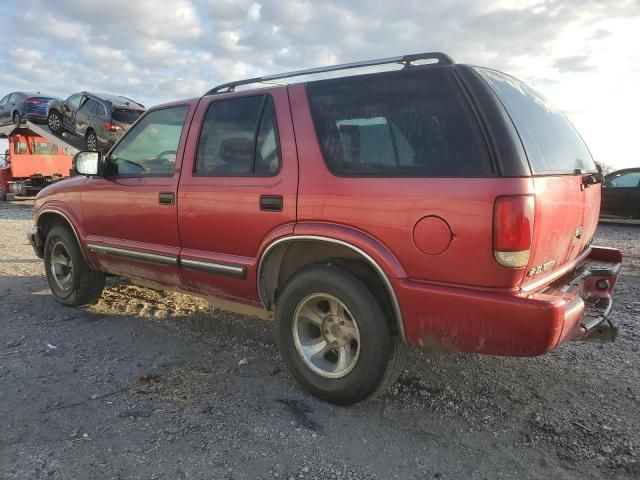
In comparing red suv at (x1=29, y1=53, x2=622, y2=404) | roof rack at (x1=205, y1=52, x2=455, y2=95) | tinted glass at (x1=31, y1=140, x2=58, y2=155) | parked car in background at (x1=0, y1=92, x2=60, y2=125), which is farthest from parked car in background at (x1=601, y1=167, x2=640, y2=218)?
tinted glass at (x1=31, y1=140, x2=58, y2=155)

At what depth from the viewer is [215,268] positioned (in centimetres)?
345

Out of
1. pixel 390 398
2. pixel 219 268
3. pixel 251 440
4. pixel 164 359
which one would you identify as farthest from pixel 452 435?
pixel 164 359

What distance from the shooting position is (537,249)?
239 centimetres

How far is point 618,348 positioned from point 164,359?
3.47m

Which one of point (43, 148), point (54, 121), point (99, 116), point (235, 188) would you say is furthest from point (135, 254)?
point (43, 148)

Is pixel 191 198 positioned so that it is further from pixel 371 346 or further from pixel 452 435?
pixel 452 435

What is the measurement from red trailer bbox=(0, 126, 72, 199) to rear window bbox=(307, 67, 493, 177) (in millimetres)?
17117

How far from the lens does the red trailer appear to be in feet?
57.1

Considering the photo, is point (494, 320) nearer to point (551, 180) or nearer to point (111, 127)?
point (551, 180)

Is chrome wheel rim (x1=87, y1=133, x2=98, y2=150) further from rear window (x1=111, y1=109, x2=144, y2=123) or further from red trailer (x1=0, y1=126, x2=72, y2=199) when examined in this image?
red trailer (x1=0, y1=126, x2=72, y2=199)

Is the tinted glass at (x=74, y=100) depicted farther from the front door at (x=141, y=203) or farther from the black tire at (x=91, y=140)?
the front door at (x=141, y=203)

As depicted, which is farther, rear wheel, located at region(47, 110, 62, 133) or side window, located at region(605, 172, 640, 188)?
rear wheel, located at region(47, 110, 62, 133)

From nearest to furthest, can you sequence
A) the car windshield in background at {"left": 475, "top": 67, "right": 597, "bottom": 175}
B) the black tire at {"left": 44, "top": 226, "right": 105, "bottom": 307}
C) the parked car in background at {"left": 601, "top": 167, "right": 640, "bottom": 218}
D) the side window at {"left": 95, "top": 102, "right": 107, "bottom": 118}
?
1. the car windshield in background at {"left": 475, "top": 67, "right": 597, "bottom": 175}
2. the black tire at {"left": 44, "top": 226, "right": 105, "bottom": 307}
3. the parked car in background at {"left": 601, "top": 167, "right": 640, "bottom": 218}
4. the side window at {"left": 95, "top": 102, "right": 107, "bottom": 118}

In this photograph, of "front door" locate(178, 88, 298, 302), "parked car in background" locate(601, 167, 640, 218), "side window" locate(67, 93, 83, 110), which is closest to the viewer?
"front door" locate(178, 88, 298, 302)
